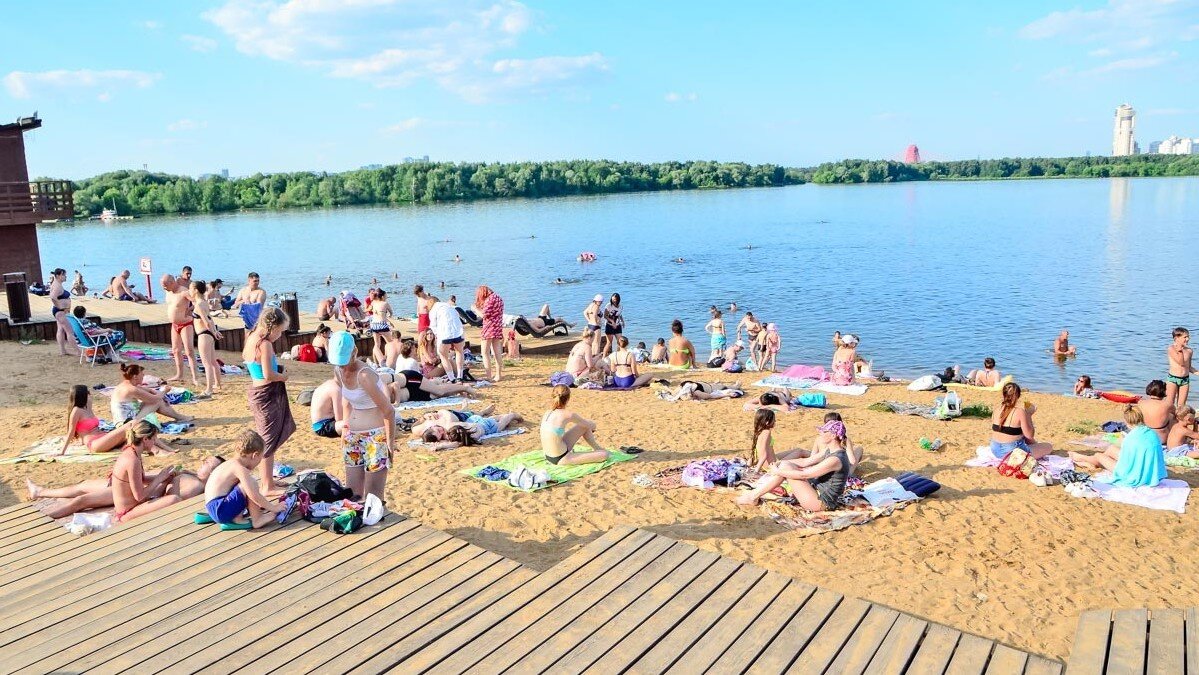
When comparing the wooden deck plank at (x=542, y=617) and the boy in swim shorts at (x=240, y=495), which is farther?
the boy in swim shorts at (x=240, y=495)

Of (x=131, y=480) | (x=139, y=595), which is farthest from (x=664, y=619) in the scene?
(x=131, y=480)

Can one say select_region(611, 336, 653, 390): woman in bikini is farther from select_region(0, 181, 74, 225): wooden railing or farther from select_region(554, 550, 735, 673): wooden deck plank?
select_region(0, 181, 74, 225): wooden railing

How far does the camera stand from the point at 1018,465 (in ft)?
27.0

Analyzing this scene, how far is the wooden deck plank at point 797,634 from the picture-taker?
3773 millimetres

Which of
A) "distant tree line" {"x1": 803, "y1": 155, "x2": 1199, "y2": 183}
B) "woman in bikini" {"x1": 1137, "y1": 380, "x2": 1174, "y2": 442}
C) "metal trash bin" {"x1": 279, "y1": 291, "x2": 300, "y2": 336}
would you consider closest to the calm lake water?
"woman in bikini" {"x1": 1137, "y1": 380, "x2": 1174, "y2": 442}

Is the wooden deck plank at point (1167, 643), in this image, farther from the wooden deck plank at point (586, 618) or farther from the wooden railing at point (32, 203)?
the wooden railing at point (32, 203)

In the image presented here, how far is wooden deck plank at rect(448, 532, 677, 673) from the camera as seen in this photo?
3.78 meters

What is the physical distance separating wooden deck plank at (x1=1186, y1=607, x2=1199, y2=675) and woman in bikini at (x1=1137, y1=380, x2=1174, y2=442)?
5447mm

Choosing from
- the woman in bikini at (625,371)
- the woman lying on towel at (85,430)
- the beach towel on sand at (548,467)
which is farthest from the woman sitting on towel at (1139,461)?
the woman lying on towel at (85,430)

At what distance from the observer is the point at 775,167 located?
529 feet

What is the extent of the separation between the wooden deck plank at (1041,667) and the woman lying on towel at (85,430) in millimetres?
8064

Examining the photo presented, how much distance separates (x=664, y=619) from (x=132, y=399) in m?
7.38

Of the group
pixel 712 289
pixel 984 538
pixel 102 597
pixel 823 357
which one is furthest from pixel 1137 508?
pixel 712 289

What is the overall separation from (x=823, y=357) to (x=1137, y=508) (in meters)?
Answer: 13.3
